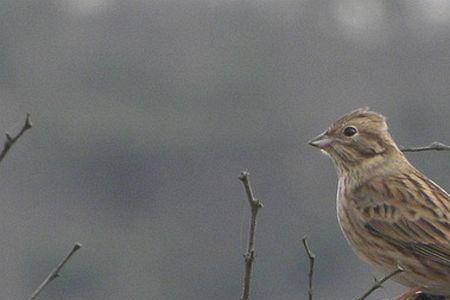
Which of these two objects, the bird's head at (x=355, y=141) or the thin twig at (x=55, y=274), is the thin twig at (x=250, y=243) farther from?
the bird's head at (x=355, y=141)

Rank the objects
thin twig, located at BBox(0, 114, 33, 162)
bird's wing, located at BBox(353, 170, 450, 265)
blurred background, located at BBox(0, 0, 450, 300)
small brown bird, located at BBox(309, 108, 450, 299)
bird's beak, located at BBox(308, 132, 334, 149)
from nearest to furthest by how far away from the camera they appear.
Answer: thin twig, located at BBox(0, 114, 33, 162)
small brown bird, located at BBox(309, 108, 450, 299)
bird's wing, located at BBox(353, 170, 450, 265)
bird's beak, located at BBox(308, 132, 334, 149)
blurred background, located at BBox(0, 0, 450, 300)

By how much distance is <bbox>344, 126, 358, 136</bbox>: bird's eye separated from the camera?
4082 mm

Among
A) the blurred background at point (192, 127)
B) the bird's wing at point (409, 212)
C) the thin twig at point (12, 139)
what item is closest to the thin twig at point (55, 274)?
the thin twig at point (12, 139)

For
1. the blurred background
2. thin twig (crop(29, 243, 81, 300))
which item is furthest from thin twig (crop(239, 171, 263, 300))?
the blurred background

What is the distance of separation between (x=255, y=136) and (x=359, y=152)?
1495 inches

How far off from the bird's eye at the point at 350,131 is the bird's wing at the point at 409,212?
13cm

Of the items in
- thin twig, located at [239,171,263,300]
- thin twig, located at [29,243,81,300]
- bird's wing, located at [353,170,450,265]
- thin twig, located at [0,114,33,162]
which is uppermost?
bird's wing, located at [353,170,450,265]

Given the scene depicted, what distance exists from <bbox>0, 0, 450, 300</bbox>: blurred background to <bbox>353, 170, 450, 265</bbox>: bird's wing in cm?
2554

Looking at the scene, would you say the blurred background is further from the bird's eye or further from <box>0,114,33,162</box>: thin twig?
<box>0,114,33,162</box>: thin twig

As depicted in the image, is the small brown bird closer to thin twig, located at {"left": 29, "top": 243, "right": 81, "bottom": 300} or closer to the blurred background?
thin twig, located at {"left": 29, "top": 243, "right": 81, "bottom": 300}

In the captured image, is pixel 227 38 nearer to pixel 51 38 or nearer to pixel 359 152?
pixel 51 38

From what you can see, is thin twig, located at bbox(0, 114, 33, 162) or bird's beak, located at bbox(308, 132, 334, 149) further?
bird's beak, located at bbox(308, 132, 334, 149)

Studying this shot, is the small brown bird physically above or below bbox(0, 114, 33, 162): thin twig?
above

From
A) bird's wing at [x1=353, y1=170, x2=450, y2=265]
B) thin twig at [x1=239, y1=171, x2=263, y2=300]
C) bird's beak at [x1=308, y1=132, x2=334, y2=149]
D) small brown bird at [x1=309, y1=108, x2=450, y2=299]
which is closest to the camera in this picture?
thin twig at [x1=239, y1=171, x2=263, y2=300]
